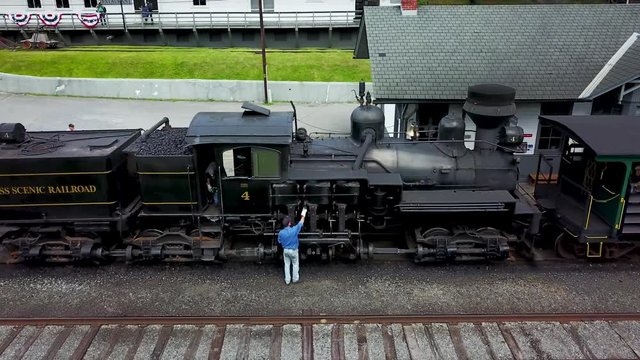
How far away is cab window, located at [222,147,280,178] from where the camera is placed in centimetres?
995

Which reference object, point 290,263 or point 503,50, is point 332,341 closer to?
point 290,263

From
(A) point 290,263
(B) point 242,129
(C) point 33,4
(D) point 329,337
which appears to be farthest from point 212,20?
(D) point 329,337

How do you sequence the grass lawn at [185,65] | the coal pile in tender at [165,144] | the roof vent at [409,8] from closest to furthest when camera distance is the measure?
the coal pile in tender at [165,144] < the roof vent at [409,8] < the grass lawn at [185,65]

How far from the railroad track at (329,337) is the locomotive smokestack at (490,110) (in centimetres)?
412

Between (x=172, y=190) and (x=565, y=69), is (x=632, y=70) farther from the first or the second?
(x=172, y=190)

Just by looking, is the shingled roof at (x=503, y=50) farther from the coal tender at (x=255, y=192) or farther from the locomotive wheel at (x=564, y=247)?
the locomotive wheel at (x=564, y=247)

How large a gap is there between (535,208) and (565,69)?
6605mm

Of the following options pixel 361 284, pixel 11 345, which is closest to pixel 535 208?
pixel 361 284

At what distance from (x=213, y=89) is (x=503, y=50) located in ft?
46.1

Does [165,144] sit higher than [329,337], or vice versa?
[165,144]

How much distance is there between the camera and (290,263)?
10297 millimetres

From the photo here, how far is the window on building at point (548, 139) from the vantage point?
52.3ft

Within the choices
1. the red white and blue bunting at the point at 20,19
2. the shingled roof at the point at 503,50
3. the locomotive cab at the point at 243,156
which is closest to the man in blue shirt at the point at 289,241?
the locomotive cab at the point at 243,156

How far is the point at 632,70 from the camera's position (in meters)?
14.4
